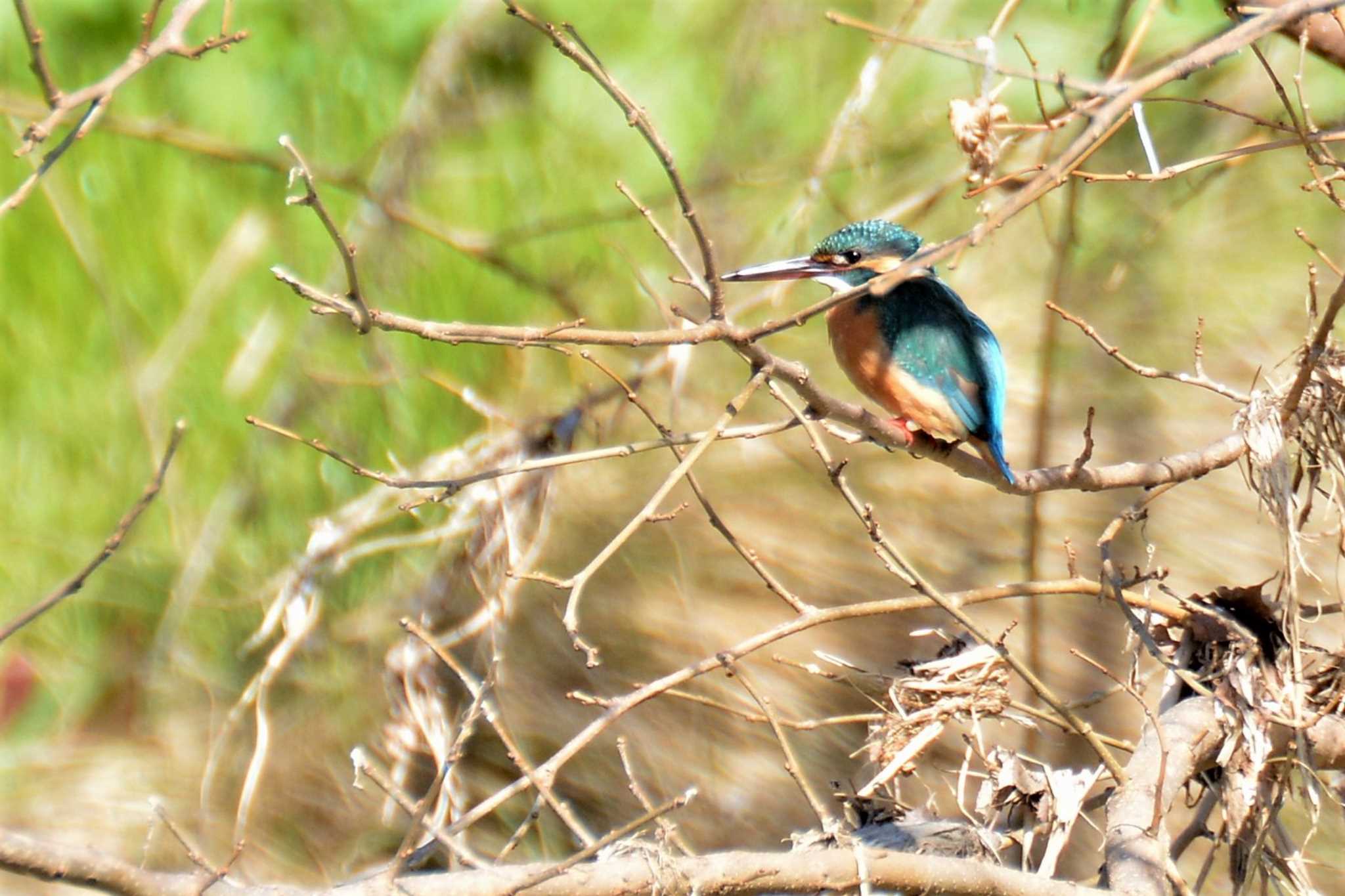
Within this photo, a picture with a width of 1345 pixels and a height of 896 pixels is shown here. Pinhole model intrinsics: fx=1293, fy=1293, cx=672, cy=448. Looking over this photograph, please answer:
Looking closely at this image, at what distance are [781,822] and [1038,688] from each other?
80 cm

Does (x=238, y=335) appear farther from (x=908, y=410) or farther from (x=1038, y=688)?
(x=1038, y=688)

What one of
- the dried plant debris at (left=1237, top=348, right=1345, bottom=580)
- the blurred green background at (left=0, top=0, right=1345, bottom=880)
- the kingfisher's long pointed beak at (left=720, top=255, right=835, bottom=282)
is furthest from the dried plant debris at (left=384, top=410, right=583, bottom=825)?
the dried plant debris at (left=1237, top=348, right=1345, bottom=580)

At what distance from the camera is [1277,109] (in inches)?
85.1

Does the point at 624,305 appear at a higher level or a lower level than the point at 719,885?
higher

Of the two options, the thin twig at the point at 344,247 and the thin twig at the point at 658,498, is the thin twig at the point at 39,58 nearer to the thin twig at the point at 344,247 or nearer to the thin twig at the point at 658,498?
the thin twig at the point at 344,247

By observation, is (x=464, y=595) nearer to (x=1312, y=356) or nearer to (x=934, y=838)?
(x=934, y=838)

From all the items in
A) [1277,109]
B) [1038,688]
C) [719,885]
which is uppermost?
[1277,109]

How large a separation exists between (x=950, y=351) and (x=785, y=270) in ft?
1.00

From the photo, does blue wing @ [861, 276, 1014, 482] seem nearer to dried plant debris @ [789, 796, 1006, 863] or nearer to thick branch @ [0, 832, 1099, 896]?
dried plant debris @ [789, 796, 1006, 863]

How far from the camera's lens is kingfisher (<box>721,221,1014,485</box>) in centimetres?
195

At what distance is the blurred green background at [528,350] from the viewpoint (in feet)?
7.01

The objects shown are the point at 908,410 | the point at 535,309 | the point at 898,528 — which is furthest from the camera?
the point at 535,309

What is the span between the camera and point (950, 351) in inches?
82.2

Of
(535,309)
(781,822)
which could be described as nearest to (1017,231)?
(535,309)
